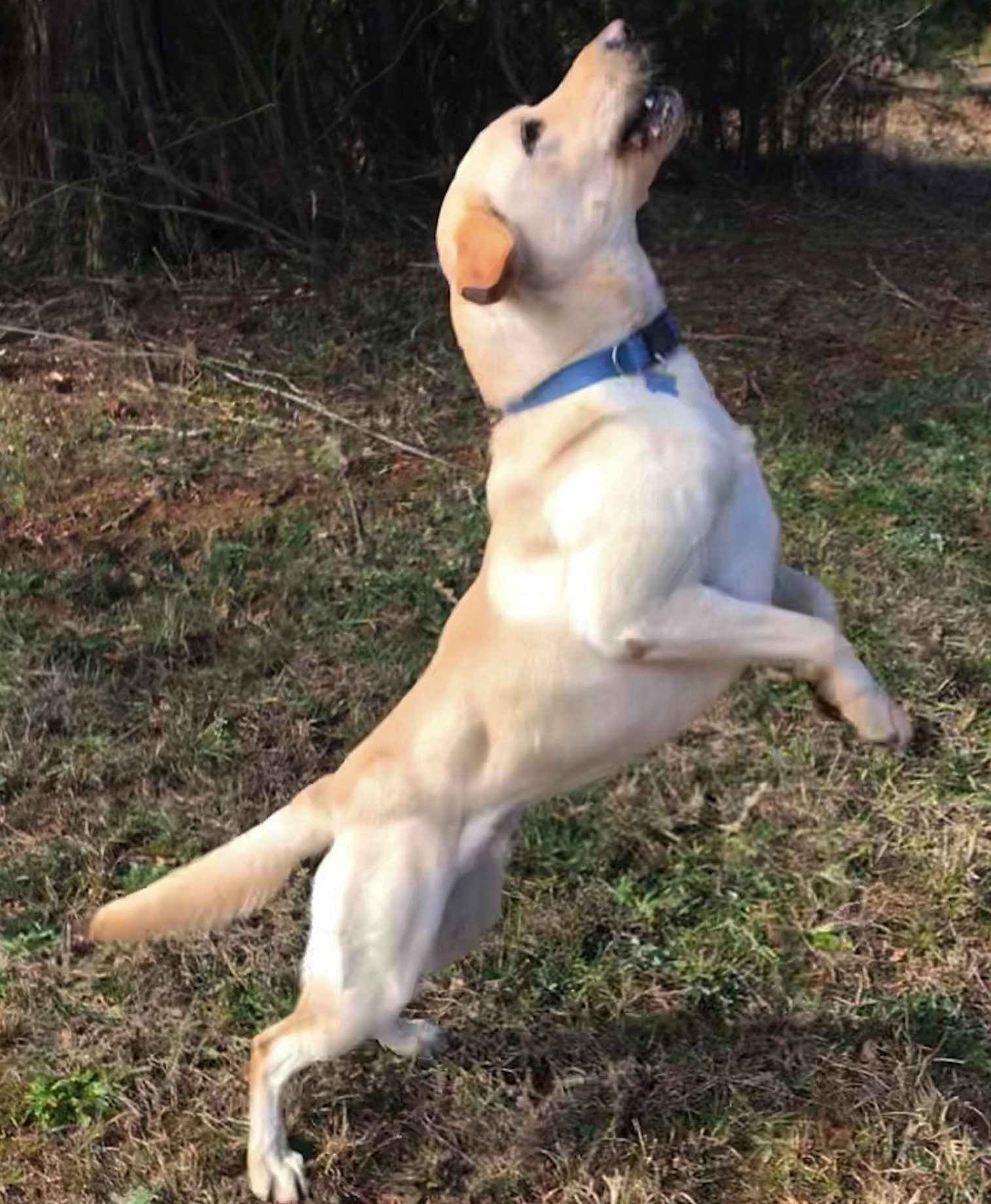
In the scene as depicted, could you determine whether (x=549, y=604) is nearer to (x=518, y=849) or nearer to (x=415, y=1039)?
(x=415, y=1039)

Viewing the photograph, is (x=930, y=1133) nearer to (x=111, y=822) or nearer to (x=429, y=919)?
(x=429, y=919)

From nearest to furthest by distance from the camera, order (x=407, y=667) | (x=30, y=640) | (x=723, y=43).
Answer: (x=407, y=667)
(x=30, y=640)
(x=723, y=43)

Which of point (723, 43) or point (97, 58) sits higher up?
point (97, 58)

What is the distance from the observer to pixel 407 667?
12.8 ft

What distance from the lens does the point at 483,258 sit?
2.09 meters

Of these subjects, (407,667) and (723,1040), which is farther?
(407,667)

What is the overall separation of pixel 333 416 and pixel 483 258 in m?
3.77

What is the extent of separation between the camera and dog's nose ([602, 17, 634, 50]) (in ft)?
7.52

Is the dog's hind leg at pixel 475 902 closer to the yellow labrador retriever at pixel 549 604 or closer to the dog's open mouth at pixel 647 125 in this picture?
the yellow labrador retriever at pixel 549 604

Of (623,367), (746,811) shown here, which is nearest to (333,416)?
(746,811)

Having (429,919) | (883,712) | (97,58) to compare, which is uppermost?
(97,58)

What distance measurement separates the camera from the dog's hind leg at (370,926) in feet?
6.98

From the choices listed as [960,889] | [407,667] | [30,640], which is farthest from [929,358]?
[30,640]

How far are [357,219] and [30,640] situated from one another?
15.1 ft
